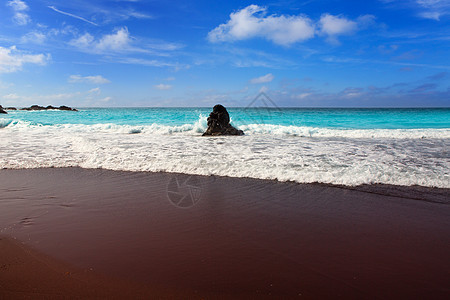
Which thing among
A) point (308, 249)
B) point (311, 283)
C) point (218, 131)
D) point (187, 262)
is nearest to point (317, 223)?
point (308, 249)

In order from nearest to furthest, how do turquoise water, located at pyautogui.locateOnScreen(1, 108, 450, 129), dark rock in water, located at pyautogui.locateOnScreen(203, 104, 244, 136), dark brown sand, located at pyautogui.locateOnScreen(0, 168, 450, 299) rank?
dark brown sand, located at pyautogui.locateOnScreen(0, 168, 450, 299), dark rock in water, located at pyautogui.locateOnScreen(203, 104, 244, 136), turquoise water, located at pyautogui.locateOnScreen(1, 108, 450, 129)

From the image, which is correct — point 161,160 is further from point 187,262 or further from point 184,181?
point 187,262

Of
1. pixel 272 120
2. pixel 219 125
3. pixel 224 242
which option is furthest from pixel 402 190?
pixel 272 120

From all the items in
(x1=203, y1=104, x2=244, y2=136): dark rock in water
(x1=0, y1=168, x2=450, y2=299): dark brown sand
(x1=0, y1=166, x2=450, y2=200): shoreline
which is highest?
(x1=203, y1=104, x2=244, y2=136): dark rock in water

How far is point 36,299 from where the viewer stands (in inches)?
91.3

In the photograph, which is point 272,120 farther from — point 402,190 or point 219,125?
point 402,190

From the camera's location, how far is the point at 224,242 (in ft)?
10.7

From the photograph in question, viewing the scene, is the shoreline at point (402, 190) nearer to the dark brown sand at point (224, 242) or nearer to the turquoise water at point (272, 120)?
the dark brown sand at point (224, 242)

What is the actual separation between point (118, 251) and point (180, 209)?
1387 millimetres

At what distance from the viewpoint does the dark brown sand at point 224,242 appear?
247 cm

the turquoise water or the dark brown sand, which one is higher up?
the turquoise water

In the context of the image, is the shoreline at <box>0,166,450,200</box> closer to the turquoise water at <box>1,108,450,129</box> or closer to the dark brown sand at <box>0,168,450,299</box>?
the dark brown sand at <box>0,168,450,299</box>

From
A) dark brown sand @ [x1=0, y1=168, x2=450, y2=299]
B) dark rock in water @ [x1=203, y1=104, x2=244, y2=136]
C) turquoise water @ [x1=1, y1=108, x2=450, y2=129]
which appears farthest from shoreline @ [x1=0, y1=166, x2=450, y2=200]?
dark rock in water @ [x1=203, y1=104, x2=244, y2=136]

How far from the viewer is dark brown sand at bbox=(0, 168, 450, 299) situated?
247 cm
